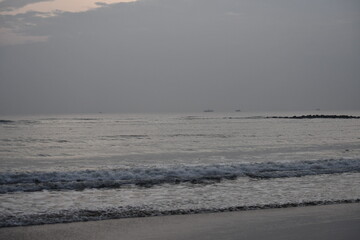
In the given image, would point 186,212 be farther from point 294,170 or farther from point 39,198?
point 294,170

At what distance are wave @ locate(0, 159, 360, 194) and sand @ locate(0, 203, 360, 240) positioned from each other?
16.8ft

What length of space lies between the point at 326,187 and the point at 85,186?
7914 millimetres

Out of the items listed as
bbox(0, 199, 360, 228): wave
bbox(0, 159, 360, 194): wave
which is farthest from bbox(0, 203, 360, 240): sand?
bbox(0, 159, 360, 194): wave

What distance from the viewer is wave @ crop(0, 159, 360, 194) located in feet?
44.3

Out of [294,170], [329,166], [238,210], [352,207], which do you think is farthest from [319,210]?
[329,166]

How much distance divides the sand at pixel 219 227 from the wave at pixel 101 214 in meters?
0.31

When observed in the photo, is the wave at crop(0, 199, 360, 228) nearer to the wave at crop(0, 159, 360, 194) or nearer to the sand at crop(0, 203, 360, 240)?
the sand at crop(0, 203, 360, 240)

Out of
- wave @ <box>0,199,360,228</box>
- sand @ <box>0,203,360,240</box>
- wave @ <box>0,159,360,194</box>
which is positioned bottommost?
wave @ <box>0,159,360,194</box>

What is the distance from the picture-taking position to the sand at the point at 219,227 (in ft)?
23.5

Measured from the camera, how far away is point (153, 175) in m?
15.9

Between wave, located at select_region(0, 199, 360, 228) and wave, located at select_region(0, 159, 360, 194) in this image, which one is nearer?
wave, located at select_region(0, 199, 360, 228)

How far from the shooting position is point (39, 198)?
11086 mm

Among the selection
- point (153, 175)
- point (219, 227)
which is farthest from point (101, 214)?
point (153, 175)

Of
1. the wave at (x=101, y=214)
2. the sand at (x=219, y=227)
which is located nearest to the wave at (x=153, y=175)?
the wave at (x=101, y=214)
